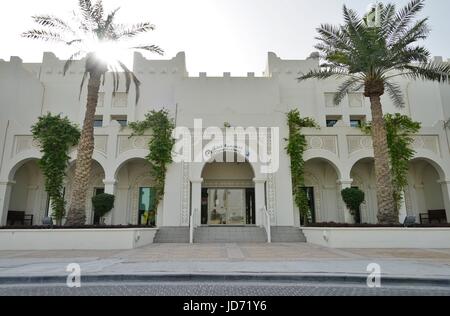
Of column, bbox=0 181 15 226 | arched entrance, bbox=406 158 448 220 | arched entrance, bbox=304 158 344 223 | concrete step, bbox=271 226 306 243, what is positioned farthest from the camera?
arched entrance, bbox=304 158 344 223

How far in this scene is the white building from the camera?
16.7 meters

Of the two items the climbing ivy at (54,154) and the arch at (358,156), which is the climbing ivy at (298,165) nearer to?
the arch at (358,156)

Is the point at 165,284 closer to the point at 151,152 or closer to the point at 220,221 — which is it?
the point at 151,152

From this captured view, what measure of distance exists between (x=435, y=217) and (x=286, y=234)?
10.1 m

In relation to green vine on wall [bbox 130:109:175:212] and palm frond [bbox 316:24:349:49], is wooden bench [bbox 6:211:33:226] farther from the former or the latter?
palm frond [bbox 316:24:349:49]

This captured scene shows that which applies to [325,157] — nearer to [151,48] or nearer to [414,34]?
[414,34]

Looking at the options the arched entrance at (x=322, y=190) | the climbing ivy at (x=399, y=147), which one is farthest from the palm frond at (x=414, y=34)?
the arched entrance at (x=322, y=190)

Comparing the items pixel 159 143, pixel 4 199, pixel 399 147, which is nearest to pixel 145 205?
Answer: pixel 159 143

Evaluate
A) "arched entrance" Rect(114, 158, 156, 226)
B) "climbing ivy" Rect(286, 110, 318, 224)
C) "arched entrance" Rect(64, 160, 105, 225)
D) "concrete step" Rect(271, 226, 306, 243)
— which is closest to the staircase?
"concrete step" Rect(271, 226, 306, 243)

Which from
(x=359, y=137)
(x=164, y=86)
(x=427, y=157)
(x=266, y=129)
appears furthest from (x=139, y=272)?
(x=164, y=86)

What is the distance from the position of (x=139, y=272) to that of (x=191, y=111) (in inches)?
510

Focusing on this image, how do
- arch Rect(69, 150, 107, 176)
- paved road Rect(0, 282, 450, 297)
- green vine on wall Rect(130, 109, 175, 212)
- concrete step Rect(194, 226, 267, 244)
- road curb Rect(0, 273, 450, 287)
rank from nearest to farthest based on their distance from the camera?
paved road Rect(0, 282, 450, 297) → road curb Rect(0, 273, 450, 287) → concrete step Rect(194, 226, 267, 244) → green vine on wall Rect(130, 109, 175, 212) → arch Rect(69, 150, 107, 176)

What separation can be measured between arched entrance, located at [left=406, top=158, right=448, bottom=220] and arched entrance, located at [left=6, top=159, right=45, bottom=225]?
22.9 meters

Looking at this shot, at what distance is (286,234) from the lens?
15203 mm
